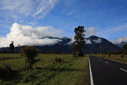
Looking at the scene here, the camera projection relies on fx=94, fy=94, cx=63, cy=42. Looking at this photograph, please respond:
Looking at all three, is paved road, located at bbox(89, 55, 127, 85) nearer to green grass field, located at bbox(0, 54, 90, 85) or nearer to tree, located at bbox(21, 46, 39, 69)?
green grass field, located at bbox(0, 54, 90, 85)

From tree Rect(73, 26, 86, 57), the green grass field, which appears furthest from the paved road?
tree Rect(73, 26, 86, 57)

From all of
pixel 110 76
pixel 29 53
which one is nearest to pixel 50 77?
pixel 110 76

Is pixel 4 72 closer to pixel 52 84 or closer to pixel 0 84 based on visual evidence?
pixel 0 84

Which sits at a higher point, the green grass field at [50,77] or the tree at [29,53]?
the tree at [29,53]

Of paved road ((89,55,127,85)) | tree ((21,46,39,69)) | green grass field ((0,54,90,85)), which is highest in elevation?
tree ((21,46,39,69))

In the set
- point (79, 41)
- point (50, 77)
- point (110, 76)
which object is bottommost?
point (50, 77)

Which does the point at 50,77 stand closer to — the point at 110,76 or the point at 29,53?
the point at 110,76

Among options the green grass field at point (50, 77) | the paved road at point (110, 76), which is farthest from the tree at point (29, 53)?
the paved road at point (110, 76)

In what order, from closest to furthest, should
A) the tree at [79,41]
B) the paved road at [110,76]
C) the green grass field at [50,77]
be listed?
the paved road at [110,76]
the green grass field at [50,77]
the tree at [79,41]

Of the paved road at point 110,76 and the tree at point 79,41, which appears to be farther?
the tree at point 79,41

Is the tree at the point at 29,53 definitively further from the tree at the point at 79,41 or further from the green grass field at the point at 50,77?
the tree at the point at 79,41

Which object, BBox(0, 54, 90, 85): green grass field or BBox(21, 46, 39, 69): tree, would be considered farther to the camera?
BBox(21, 46, 39, 69): tree

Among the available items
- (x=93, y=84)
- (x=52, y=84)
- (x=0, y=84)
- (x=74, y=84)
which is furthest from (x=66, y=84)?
(x=0, y=84)

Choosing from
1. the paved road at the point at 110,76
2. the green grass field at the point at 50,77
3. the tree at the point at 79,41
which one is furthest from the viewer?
the tree at the point at 79,41
